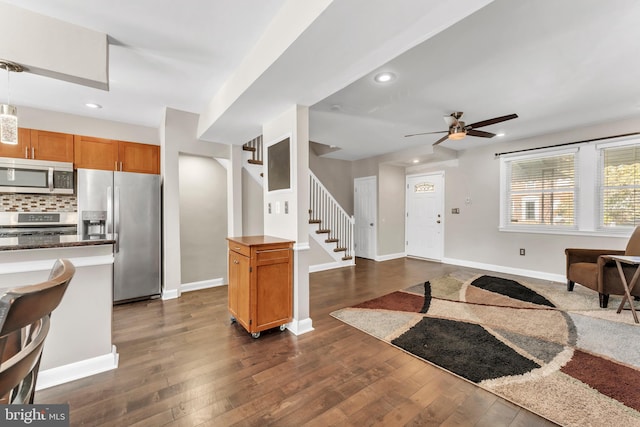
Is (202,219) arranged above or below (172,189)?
below

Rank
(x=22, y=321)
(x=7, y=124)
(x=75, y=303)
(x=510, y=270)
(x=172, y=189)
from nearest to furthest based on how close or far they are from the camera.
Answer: (x=22, y=321) → (x=7, y=124) → (x=75, y=303) → (x=172, y=189) → (x=510, y=270)

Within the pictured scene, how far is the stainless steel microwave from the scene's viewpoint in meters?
3.16

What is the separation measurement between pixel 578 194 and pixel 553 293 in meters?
1.75

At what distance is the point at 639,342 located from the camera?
7.70ft

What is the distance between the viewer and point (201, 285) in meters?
4.08

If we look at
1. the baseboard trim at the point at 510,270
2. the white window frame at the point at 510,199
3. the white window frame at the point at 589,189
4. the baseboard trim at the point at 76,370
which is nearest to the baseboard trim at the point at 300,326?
the baseboard trim at the point at 76,370

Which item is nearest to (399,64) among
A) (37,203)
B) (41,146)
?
(41,146)

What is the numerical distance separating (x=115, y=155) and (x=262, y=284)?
305 centimetres

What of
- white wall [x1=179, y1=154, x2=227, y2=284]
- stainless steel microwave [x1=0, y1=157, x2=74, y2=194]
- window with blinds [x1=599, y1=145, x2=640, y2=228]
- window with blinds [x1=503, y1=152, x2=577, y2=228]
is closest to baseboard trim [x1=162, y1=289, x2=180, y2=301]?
white wall [x1=179, y1=154, x2=227, y2=284]

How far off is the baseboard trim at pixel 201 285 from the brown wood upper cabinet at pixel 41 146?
2.27m

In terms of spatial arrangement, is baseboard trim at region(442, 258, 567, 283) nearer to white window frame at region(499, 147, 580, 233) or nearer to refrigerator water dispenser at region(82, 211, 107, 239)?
white window frame at region(499, 147, 580, 233)

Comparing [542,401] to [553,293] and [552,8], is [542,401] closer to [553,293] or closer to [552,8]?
[552,8]

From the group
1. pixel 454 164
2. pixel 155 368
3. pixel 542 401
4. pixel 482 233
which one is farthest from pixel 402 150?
pixel 155 368

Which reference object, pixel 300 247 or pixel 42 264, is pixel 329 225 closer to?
pixel 300 247
